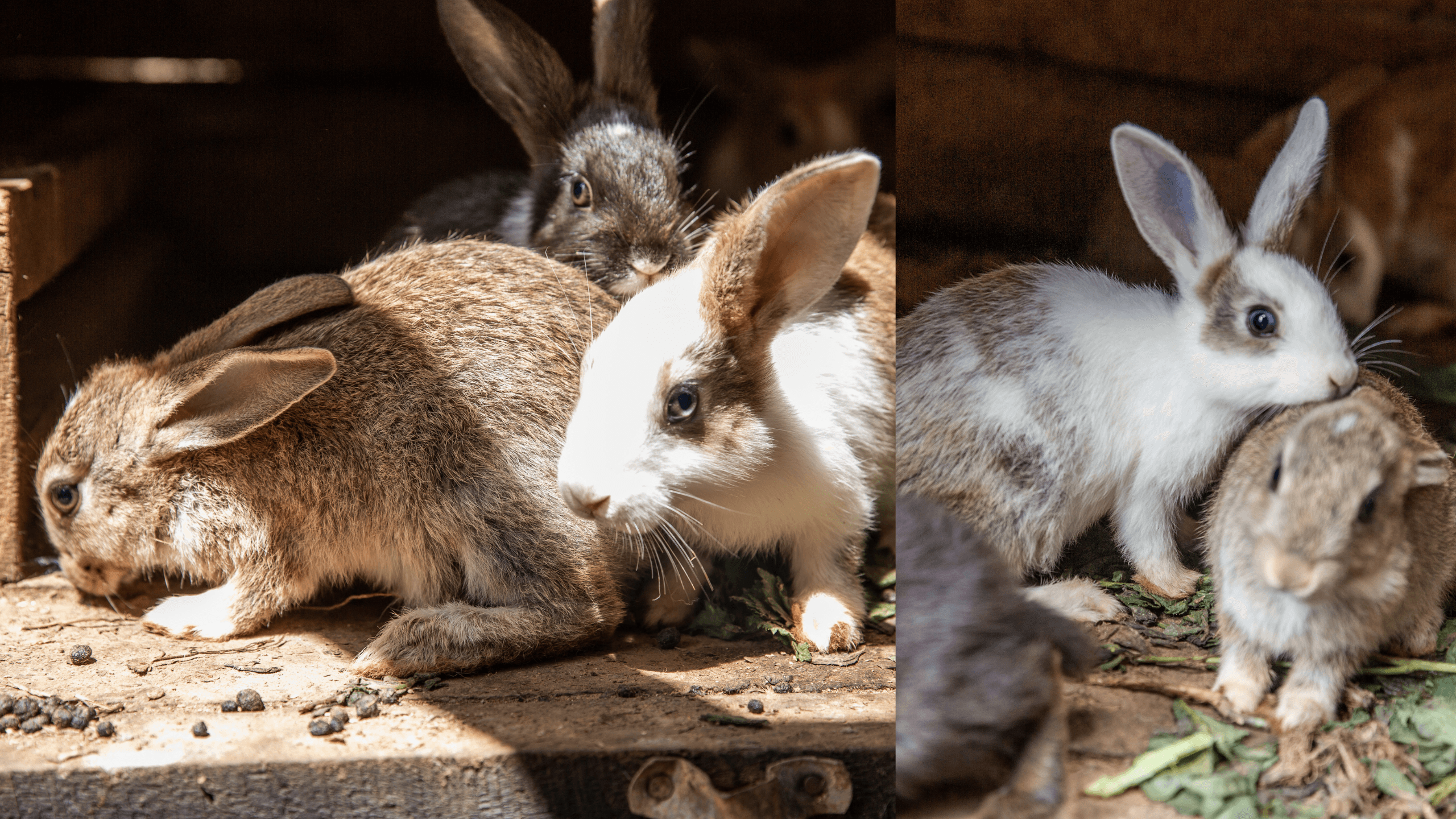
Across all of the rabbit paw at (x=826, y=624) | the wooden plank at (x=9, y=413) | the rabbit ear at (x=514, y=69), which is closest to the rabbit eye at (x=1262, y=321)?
the rabbit paw at (x=826, y=624)

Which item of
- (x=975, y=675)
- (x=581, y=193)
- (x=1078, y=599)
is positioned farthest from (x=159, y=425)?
(x=1078, y=599)

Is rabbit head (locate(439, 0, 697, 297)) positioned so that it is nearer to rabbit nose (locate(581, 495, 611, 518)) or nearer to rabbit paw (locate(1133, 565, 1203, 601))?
rabbit nose (locate(581, 495, 611, 518))

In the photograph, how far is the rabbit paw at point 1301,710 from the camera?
4.18 feet

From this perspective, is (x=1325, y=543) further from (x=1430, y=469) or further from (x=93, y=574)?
(x=93, y=574)

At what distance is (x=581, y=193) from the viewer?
2043 mm

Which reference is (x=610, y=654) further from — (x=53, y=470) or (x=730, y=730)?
(x=53, y=470)

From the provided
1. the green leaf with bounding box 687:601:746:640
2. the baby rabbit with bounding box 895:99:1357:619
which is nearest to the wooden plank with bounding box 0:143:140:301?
the green leaf with bounding box 687:601:746:640

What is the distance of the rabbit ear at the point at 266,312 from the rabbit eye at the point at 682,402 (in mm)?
751

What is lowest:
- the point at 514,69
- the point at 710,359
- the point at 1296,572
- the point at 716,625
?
the point at 716,625

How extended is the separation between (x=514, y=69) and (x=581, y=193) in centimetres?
30

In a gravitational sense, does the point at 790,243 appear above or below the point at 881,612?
above

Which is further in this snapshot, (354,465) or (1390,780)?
(354,465)

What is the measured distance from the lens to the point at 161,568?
205 centimetres

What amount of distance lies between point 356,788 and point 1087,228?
1.29m
